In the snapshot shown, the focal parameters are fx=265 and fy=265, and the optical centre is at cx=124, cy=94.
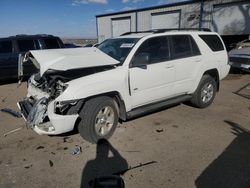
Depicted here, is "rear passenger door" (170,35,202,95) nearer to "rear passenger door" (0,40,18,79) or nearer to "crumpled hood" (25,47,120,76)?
"crumpled hood" (25,47,120,76)

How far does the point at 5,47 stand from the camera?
10008mm

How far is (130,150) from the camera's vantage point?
4.36m

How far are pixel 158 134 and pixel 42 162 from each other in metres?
2.15

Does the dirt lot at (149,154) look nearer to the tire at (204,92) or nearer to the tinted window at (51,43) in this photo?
the tire at (204,92)

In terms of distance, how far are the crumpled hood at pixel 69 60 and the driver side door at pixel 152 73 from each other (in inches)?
18.9

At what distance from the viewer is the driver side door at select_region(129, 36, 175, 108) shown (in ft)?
16.0

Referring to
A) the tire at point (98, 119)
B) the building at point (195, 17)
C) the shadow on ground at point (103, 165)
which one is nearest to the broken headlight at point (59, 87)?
the tire at point (98, 119)

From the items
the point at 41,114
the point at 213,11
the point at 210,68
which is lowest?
the point at 41,114

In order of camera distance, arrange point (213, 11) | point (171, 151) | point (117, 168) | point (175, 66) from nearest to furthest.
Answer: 1. point (117, 168)
2. point (171, 151)
3. point (175, 66)
4. point (213, 11)

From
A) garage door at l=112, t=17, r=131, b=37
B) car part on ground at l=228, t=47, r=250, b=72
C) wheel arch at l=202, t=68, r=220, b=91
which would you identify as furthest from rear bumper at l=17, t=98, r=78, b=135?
garage door at l=112, t=17, r=131, b=37

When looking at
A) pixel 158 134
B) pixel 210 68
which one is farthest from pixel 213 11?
pixel 158 134

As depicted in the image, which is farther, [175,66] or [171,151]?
[175,66]

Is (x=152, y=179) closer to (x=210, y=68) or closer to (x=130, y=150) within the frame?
(x=130, y=150)

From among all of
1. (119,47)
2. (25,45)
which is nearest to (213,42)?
(119,47)
